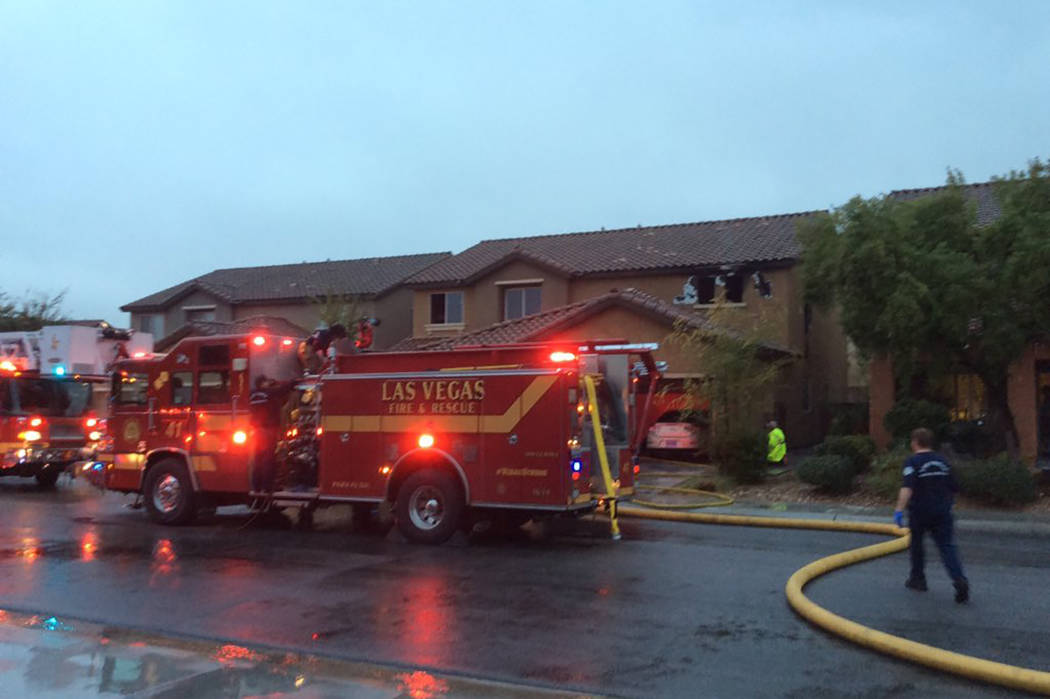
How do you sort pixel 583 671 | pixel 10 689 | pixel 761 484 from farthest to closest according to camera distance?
A: pixel 761 484, pixel 583 671, pixel 10 689

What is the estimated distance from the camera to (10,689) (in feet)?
19.7

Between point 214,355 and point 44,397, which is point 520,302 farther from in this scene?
point 214,355

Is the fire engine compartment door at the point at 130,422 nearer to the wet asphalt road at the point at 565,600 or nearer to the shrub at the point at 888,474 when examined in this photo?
the wet asphalt road at the point at 565,600

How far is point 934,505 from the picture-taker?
832 cm

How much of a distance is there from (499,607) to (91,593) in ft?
13.2

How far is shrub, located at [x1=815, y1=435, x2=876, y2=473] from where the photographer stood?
1736 cm

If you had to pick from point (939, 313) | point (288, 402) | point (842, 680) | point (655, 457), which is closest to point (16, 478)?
point (288, 402)

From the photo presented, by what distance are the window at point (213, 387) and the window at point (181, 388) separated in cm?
17

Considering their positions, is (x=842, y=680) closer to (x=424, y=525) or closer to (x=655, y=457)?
(x=424, y=525)

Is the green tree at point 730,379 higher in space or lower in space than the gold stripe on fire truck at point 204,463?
higher

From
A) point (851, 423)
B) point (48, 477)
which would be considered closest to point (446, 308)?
point (851, 423)

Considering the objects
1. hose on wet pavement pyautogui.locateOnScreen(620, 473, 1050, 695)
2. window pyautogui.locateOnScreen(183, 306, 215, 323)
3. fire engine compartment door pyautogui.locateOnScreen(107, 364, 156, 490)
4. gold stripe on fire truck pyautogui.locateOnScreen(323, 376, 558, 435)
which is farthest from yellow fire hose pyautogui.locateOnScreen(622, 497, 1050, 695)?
window pyautogui.locateOnScreen(183, 306, 215, 323)

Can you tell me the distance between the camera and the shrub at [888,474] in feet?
51.8

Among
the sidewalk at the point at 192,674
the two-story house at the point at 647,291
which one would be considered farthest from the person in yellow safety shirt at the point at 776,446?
the sidewalk at the point at 192,674
